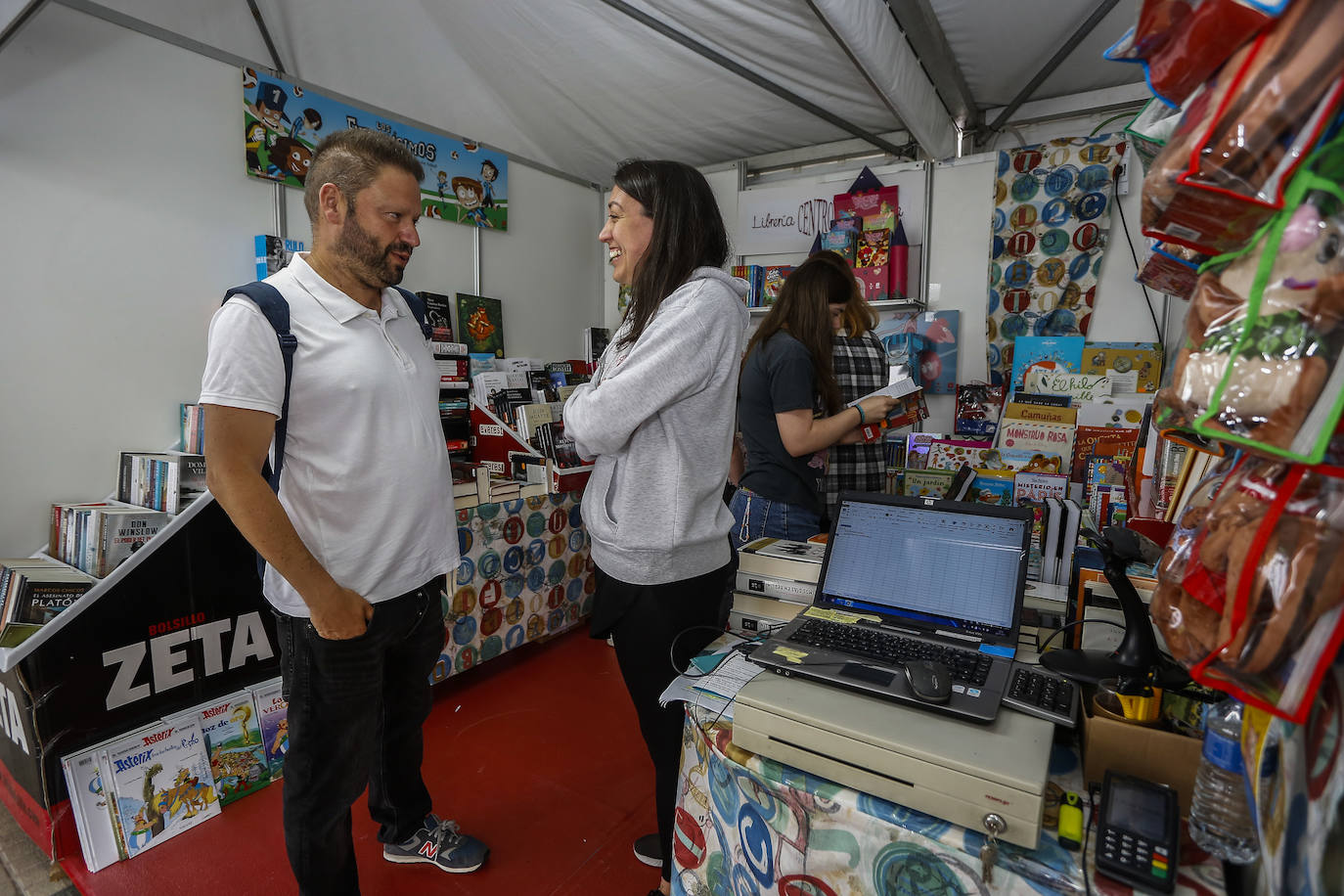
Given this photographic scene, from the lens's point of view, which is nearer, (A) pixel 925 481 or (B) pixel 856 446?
(B) pixel 856 446

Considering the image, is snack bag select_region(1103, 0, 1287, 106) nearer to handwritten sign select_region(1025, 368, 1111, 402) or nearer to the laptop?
the laptop

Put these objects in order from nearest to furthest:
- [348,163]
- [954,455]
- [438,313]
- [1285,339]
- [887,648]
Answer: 1. [1285,339]
2. [887,648]
3. [348,163]
4. [954,455]
5. [438,313]

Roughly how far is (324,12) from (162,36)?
0.53 meters

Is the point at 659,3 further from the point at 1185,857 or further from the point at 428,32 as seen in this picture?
the point at 1185,857

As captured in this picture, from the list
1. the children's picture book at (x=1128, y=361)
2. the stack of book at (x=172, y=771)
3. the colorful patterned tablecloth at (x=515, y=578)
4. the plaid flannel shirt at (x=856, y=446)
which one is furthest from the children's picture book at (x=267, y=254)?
the children's picture book at (x=1128, y=361)

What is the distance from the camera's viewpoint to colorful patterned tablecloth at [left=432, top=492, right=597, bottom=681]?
2.48m

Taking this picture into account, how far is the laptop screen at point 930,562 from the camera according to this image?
1.11 m

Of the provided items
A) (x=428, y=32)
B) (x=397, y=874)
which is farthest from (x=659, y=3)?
(x=397, y=874)

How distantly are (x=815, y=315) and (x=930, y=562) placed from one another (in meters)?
0.93

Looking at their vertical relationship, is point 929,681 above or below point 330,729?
above

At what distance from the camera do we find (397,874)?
166 cm

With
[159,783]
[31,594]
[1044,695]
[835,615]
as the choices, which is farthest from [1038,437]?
[31,594]

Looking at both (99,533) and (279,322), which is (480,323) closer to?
(99,533)

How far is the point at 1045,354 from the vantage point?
297cm
